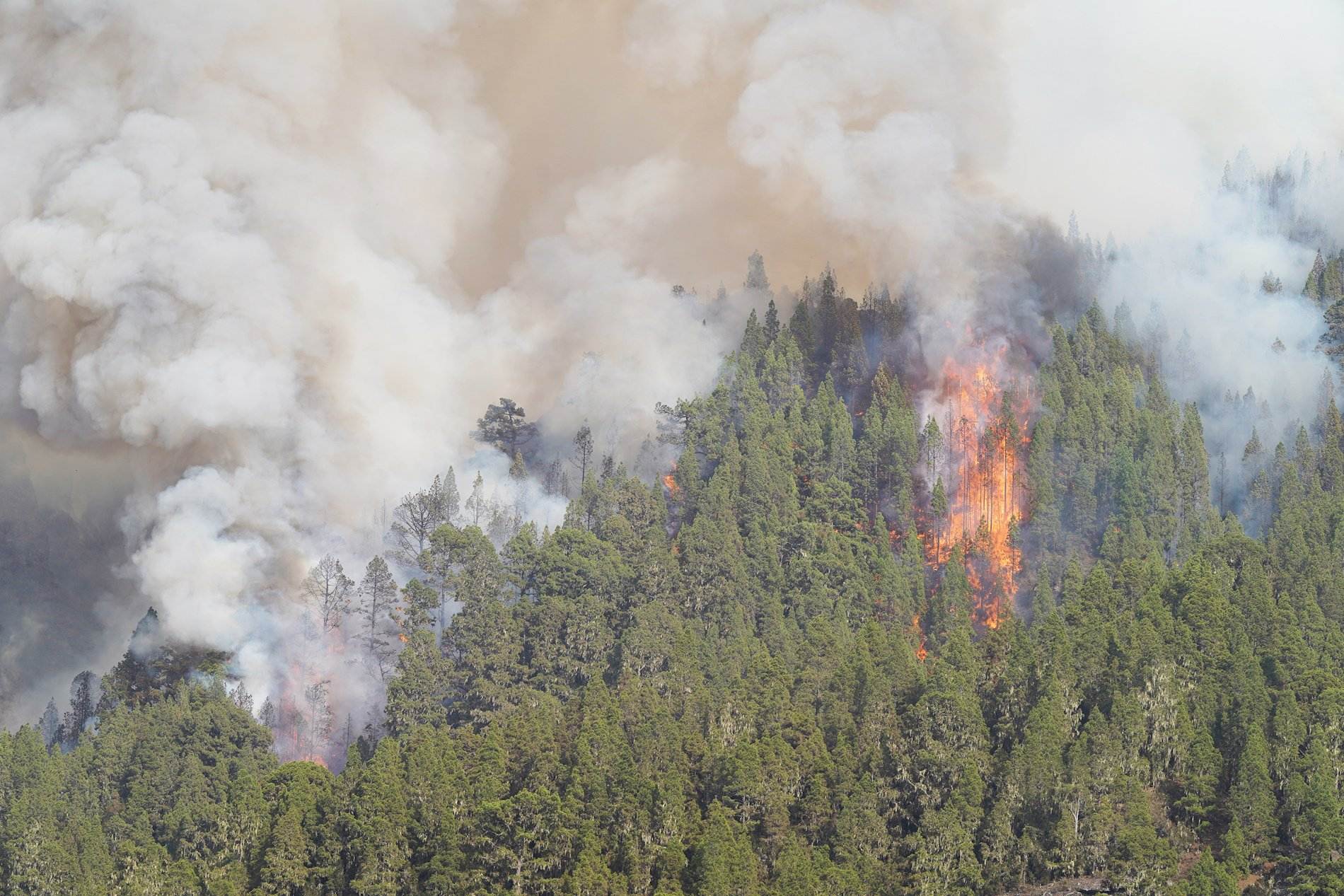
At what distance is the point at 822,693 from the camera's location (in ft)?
462

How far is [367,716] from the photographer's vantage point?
160 meters

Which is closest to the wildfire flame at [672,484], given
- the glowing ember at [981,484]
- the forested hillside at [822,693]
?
the forested hillside at [822,693]

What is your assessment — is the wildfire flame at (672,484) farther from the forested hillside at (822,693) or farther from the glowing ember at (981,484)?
the glowing ember at (981,484)

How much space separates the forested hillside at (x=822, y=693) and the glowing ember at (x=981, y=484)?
0.32 meters

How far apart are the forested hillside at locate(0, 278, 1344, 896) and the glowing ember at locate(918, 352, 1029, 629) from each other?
0.32m

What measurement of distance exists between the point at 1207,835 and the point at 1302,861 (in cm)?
631

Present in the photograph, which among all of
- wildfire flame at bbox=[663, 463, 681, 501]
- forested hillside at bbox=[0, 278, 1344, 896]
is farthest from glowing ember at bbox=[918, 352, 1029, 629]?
wildfire flame at bbox=[663, 463, 681, 501]

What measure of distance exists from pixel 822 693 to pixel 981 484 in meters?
36.2

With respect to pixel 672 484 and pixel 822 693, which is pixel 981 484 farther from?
pixel 822 693

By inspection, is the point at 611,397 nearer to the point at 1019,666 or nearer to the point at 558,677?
the point at 558,677

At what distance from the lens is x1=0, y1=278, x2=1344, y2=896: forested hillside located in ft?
416

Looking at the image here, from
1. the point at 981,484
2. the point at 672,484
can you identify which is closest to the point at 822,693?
the point at 981,484

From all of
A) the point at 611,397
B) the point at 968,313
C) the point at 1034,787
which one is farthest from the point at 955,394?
the point at 1034,787

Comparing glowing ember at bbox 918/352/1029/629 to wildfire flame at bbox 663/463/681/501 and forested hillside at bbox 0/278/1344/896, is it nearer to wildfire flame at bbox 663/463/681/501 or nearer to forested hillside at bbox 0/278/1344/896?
forested hillside at bbox 0/278/1344/896
